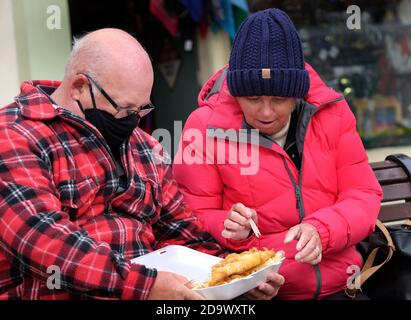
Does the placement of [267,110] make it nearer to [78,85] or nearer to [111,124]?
[111,124]

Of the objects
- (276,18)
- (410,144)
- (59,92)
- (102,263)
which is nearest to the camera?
(102,263)

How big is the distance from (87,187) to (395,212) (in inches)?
63.1

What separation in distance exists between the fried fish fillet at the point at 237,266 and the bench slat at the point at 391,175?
102cm

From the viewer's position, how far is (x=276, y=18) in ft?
7.89

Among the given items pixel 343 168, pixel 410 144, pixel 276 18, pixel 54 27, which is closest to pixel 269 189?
pixel 343 168

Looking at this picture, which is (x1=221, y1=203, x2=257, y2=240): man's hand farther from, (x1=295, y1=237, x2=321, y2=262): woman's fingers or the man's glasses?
the man's glasses

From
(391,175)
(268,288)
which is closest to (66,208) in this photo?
(268,288)

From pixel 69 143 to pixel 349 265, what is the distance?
122 cm

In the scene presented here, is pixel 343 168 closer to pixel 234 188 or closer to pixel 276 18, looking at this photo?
pixel 234 188

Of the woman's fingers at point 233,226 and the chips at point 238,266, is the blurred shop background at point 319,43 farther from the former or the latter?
the chips at point 238,266

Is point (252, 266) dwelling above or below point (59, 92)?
below

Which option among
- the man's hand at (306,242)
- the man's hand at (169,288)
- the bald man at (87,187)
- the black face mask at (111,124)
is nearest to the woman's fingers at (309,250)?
the man's hand at (306,242)

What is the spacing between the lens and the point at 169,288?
198 centimetres
